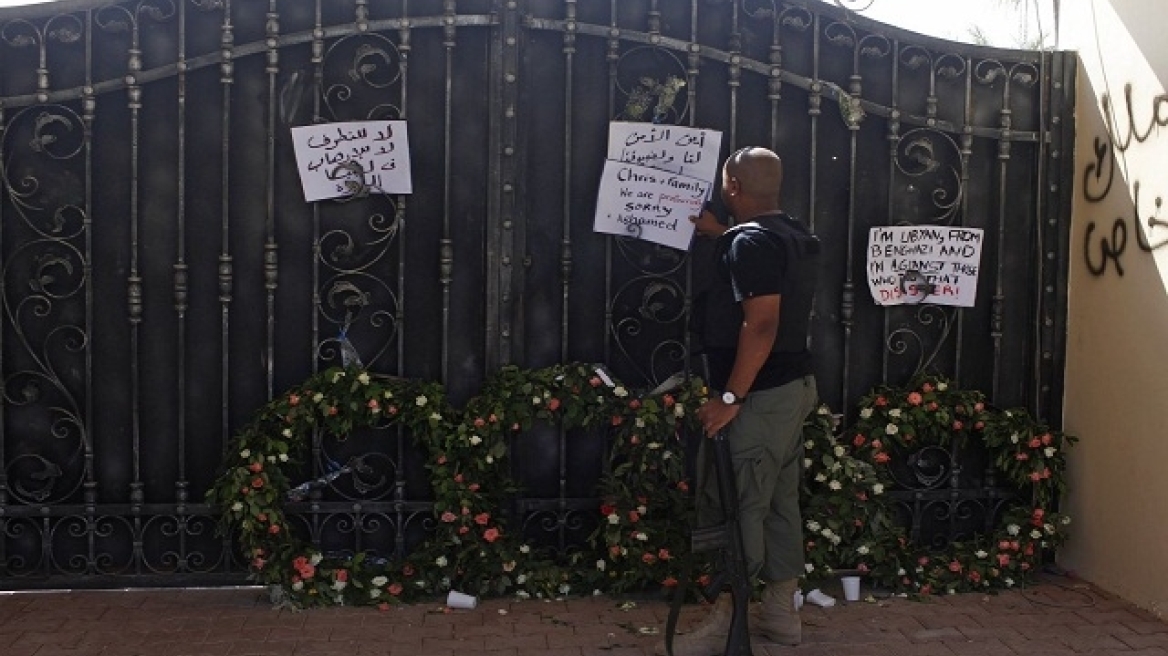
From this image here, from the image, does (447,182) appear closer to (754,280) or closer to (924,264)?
(754,280)

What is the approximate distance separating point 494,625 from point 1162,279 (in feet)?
9.69

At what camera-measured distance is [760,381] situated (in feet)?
15.2

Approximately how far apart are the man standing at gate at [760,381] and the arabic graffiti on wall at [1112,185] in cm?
157

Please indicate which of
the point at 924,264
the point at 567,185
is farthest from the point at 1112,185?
the point at 567,185

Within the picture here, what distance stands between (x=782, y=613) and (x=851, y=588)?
2.34ft

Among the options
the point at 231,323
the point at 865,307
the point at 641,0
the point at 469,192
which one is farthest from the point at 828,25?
the point at 231,323

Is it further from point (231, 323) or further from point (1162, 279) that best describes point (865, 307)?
point (231, 323)

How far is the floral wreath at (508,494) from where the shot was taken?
17.2 feet

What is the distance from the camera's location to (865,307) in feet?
18.9

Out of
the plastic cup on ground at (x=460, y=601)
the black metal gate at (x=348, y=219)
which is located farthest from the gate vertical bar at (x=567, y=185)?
the plastic cup on ground at (x=460, y=601)

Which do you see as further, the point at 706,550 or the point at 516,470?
the point at 516,470

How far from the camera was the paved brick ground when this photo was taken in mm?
4801

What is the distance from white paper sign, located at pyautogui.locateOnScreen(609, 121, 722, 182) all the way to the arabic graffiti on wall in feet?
5.40

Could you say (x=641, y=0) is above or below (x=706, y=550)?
above
